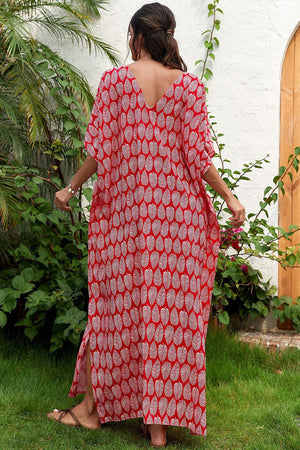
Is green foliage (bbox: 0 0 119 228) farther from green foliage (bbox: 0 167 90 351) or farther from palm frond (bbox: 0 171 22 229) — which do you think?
green foliage (bbox: 0 167 90 351)

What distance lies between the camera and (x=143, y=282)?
104 inches

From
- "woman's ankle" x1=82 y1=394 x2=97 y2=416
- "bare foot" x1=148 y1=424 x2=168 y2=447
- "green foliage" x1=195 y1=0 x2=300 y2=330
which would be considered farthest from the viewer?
"green foliage" x1=195 y1=0 x2=300 y2=330

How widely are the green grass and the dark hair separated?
167 cm

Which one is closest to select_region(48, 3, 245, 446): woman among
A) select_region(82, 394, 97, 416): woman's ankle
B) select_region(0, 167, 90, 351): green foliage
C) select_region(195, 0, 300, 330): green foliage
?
select_region(82, 394, 97, 416): woman's ankle

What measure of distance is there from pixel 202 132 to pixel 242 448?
140 centimetres

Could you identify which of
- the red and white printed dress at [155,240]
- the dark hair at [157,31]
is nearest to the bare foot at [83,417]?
the red and white printed dress at [155,240]

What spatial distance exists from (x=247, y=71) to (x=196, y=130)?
2.19 metres

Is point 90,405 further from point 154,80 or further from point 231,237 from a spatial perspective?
point 231,237

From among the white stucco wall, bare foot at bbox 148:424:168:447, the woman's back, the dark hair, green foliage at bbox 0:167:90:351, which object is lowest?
bare foot at bbox 148:424:168:447

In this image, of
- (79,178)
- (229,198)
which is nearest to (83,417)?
(79,178)

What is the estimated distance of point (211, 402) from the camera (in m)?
3.37

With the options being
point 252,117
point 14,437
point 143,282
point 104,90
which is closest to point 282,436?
point 143,282

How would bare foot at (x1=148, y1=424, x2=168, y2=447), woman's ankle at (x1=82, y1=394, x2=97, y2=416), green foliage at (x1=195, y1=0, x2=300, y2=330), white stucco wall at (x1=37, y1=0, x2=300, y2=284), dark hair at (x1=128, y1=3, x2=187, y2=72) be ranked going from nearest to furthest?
dark hair at (x1=128, y1=3, x2=187, y2=72) → bare foot at (x1=148, y1=424, x2=168, y2=447) → woman's ankle at (x1=82, y1=394, x2=97, y2=416) → green foliage at (x1=195, y1=0, x2=300, y2=330) → white stucco wall at (x1=37, y1=0, x2=300, y2=284)

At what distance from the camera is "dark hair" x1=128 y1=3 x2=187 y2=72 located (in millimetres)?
2609
